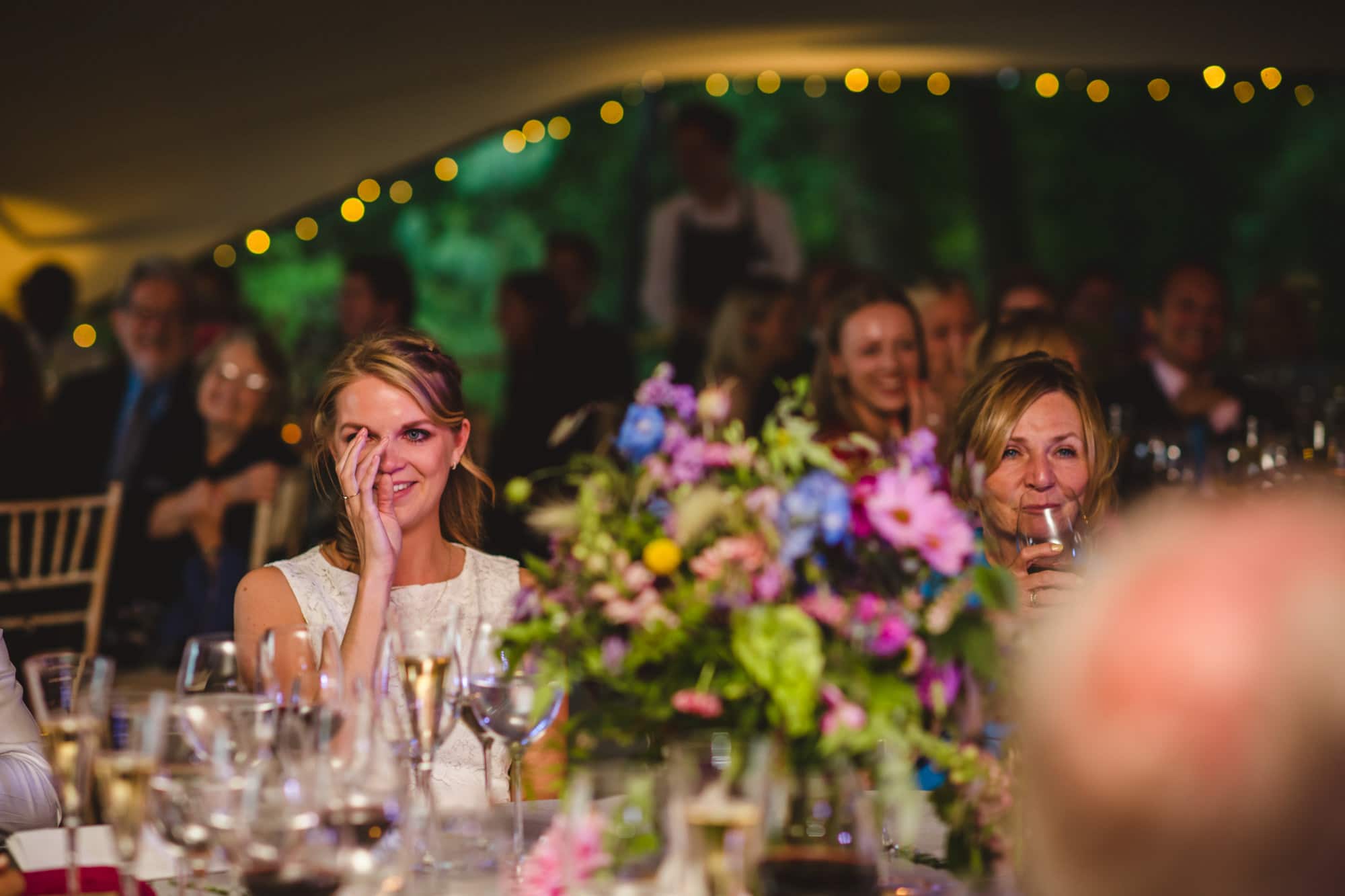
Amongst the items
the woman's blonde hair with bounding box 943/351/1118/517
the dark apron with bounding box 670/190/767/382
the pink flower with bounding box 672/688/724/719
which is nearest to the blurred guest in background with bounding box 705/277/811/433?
the dark apron with bounding box 670/190/767/382

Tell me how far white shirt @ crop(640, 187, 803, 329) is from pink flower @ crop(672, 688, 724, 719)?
5.47 meters

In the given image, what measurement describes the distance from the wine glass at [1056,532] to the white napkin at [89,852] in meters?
1.12

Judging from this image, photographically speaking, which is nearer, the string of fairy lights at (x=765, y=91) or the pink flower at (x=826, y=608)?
the pink flower at (x=826, y=608)

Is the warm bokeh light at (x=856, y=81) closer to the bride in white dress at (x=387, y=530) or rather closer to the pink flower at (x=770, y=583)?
the bride in white dress at (x=387, y=530)

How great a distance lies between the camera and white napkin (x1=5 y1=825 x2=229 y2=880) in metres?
1.59

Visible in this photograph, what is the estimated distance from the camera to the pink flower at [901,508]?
127 cm

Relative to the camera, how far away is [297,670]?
160 centimetres

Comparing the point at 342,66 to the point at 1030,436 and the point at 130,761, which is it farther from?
the point at 130,761

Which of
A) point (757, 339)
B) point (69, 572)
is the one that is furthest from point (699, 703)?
point (757, 339)

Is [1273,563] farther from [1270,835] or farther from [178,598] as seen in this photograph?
[178,598]

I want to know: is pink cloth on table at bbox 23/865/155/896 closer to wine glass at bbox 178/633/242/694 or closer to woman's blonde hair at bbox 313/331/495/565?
wine glass at bbox 178/633/242/694

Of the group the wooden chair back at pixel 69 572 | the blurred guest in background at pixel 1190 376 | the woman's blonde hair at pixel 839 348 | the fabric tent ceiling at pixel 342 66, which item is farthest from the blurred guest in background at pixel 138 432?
the blurred guest in background at pixel 1190 376

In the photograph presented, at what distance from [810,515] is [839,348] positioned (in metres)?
2.68

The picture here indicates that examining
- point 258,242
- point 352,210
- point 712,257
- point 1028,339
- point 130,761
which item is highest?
point 352,210
